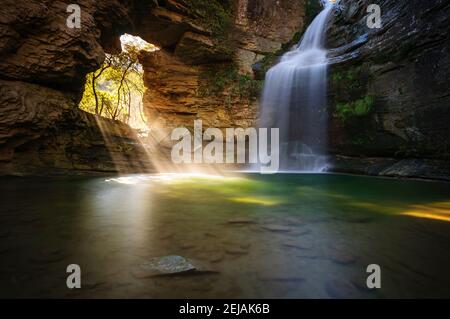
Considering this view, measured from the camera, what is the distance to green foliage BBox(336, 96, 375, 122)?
11039mm

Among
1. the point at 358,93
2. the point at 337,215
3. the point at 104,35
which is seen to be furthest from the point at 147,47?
the point at 337,215

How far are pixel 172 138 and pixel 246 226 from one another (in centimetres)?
1190

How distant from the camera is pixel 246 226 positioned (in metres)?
3.49

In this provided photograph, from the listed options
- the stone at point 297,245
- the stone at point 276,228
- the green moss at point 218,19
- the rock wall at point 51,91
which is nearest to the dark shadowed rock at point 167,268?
the stone at point 297,245

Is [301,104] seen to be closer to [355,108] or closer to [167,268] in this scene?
[355,108]

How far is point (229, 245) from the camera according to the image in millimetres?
2785

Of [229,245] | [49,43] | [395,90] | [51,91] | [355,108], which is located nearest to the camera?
[229,245]

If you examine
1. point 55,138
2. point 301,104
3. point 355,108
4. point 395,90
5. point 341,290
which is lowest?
point 341,290

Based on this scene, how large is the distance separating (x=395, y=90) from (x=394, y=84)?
0.26 m

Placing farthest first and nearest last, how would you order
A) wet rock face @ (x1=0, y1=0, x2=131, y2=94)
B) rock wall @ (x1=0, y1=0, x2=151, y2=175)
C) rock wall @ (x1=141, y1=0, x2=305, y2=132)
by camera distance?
rock wall @ (x1=141, y1=0, x2=305, y2=132), rock wall @ (x1=0, y1=0, x2=151, y2=175), wet rock face @ (x1=0, y1=0, x2=131, y2=94)

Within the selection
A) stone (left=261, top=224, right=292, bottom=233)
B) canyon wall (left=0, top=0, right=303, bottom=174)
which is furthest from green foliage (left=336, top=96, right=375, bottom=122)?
stone (left=261, top=224, right=292, bottom=233)

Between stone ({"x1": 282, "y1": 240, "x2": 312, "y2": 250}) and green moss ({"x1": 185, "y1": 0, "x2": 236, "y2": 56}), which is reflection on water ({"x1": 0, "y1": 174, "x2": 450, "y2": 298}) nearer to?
stone ({"x1": 282, "y1": 240, "x2": 312, "y2": 250})

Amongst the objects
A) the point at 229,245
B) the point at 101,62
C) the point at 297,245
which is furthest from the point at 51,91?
the point at 297,245

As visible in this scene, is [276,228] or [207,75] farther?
[207,75]
